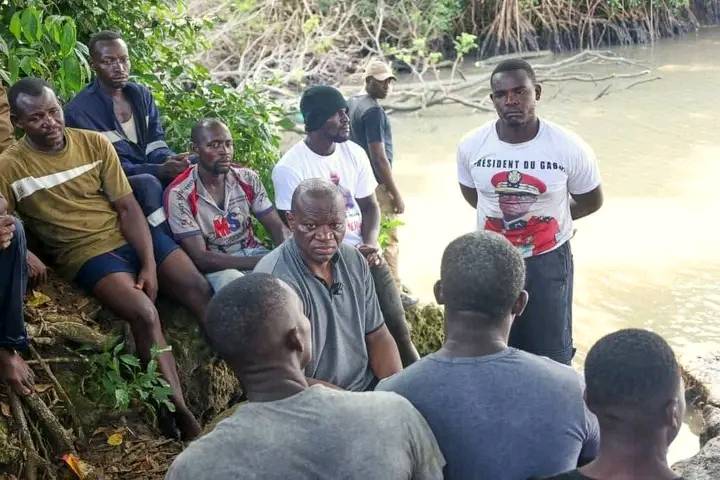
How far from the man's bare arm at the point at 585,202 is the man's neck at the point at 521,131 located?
405 millimetres

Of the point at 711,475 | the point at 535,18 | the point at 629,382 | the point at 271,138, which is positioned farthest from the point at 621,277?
the point at 535,18

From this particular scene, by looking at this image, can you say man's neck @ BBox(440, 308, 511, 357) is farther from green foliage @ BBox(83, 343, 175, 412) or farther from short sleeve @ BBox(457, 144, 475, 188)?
short sleeve @ BBox(457, 144, 475, 188)

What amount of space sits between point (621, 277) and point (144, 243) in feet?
16.5

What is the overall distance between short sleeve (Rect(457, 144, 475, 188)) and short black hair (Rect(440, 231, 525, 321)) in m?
1.83

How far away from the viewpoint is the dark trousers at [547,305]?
4008 mm

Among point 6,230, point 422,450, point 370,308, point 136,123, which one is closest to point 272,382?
point 422,450

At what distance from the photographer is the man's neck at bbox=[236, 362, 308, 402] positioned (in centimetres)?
206

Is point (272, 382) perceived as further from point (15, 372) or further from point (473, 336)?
point (15, 372)

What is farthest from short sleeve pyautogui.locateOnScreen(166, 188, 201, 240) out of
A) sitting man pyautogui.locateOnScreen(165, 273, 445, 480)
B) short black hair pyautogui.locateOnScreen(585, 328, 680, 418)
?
short black hair pyautogui.locateOnScreen(585, 328, 680, 418)

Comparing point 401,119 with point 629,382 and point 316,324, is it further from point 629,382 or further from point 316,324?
point 629,382

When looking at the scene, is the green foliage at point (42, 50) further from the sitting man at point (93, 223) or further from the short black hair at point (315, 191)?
the short black hair at point (315, 191)

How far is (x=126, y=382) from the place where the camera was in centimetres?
373

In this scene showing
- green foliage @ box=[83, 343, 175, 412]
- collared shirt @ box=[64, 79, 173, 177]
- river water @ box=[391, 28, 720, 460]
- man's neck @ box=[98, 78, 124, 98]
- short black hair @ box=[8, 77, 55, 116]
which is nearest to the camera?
green foliage @ box=[83, 343, 175, 412]

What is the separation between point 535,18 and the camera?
17.2 metres
